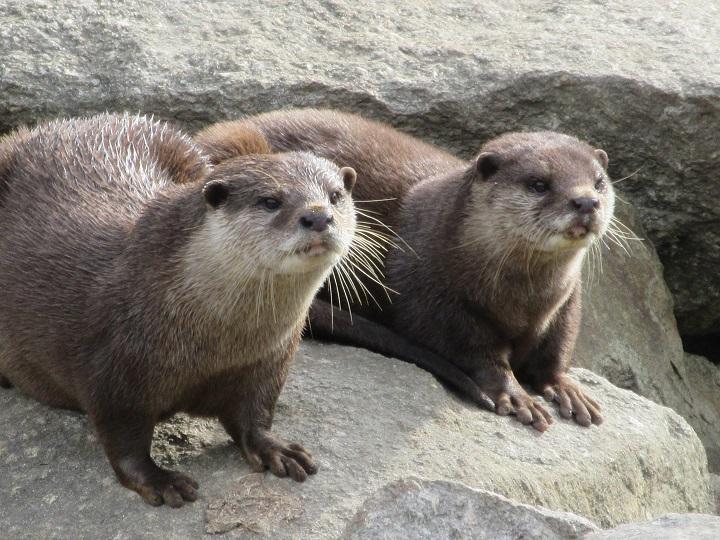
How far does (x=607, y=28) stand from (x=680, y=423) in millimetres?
2503

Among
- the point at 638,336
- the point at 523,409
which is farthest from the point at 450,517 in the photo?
the point at 638,336

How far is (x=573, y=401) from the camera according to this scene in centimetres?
533

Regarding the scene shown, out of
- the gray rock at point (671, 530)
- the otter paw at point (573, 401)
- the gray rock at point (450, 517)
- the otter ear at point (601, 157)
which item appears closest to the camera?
the gray rock at point (671, 530)

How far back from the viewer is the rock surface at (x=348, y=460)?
4090 millimetres

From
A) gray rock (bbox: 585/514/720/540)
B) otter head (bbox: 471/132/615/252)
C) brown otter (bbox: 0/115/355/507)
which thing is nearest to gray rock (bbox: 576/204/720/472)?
otter head (bbox: 471/132/615/252)

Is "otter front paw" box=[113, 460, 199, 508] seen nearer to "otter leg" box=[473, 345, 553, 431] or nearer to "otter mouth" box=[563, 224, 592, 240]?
"otter leg" box=[473, 345, 553, 431]

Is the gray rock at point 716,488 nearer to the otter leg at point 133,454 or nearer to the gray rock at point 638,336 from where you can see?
the gray rock at point 638,336

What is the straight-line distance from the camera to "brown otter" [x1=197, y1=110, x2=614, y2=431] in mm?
5145

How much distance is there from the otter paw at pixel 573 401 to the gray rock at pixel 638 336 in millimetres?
928

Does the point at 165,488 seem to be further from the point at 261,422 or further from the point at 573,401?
the point at 573,401

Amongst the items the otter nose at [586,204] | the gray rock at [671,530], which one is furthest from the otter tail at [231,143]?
the gray rock at [671,530]

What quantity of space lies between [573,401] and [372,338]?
81 centimetres

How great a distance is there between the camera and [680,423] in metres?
5.50

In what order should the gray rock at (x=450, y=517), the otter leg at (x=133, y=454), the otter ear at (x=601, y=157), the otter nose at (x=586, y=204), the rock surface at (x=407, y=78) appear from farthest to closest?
1. the rock surface at (x=407, y=78)
2. the otter ear at (x=601, y=157)
3. the otter nose at (x=586, y=204)
4. the otter leg at (x=133, y=454)
5. the gray rock at (x=450, y=517)
